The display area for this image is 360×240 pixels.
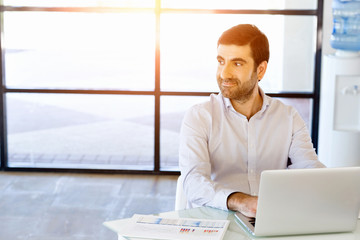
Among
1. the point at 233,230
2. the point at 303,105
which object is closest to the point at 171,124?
the point at 303,105

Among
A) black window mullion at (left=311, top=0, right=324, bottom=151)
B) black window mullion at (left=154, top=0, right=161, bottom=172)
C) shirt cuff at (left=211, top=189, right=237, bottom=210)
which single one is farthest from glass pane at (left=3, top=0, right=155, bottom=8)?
shirt cuff at (left=211, top=189, right=237, bottom=210)

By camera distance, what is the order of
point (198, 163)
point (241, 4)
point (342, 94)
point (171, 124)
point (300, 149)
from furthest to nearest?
Answer: 1. point (171, 124)
2. point (241, 4)
3. point (342, 94)
4. point (300, 149)
5. point (198, 163)

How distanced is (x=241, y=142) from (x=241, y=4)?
2595 millimetres

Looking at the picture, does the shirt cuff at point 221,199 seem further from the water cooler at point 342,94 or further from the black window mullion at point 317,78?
the black window mullion at point 317,78

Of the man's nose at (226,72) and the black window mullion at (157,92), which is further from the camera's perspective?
the black window mullion at (157,92)

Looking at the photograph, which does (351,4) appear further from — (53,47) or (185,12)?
(53,47)

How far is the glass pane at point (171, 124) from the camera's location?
535 cm

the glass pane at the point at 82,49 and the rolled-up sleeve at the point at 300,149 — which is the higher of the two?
the glass pane at the point at 82,49

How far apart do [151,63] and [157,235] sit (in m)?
3.36

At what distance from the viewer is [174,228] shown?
2131mm

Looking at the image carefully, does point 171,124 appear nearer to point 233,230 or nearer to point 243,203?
point 243,203

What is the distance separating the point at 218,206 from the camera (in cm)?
238

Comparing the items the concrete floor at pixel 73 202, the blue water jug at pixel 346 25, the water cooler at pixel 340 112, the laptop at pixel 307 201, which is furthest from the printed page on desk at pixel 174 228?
the blue water jug at pixel 346 25

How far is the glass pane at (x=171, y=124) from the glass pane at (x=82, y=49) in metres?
0.23
